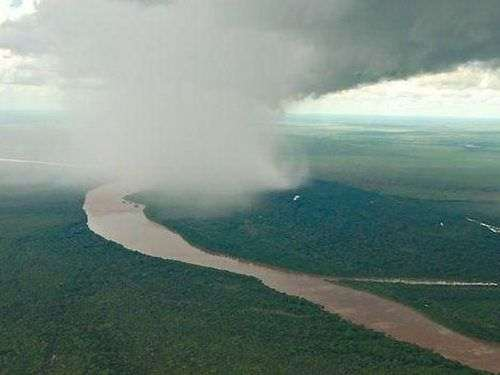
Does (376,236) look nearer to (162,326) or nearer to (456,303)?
(456,303)

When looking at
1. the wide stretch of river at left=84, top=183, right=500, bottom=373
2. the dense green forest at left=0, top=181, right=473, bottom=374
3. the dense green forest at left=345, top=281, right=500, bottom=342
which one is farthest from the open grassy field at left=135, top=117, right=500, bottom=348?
the dense green forest at left=0, top=181, right=473, bottom=374

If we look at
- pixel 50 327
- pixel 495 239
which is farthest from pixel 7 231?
pixel 495 239

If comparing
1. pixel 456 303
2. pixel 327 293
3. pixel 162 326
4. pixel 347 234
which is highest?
pixel 162 326

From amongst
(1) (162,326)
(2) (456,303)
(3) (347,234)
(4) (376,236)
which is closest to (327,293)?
(2) (456,303)

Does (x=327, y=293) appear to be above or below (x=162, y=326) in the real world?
below

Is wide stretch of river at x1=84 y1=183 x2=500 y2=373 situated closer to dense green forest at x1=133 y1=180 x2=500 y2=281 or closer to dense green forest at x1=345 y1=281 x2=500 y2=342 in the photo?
dense green forest at x1=345 y1=281 x2=500 y2=342

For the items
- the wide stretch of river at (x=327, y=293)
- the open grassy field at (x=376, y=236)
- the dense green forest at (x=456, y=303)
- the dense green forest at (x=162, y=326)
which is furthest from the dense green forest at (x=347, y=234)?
the dense green forest at (x=162, y=326)
